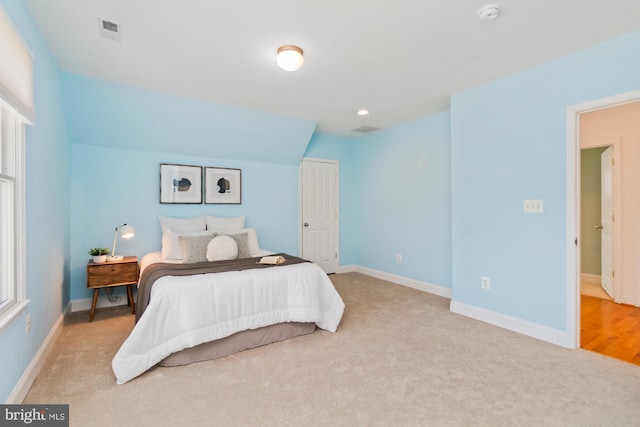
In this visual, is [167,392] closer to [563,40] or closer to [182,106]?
[182,106]

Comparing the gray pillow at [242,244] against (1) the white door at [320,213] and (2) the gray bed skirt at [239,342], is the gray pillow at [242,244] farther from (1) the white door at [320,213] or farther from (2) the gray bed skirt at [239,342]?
(1) the white door at [320,213]

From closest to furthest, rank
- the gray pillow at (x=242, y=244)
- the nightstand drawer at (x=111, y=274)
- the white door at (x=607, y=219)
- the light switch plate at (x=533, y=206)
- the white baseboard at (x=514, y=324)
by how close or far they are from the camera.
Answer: the white baseboard at (x=514, y=324)
the light switch plate at (x=533, y=206)
the nightstand drawer at (x=111, y=274)
the gray pillow at (x=242, y=244)
the white door at (x=607, y=219)

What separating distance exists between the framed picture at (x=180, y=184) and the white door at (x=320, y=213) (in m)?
1.73

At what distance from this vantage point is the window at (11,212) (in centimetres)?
185

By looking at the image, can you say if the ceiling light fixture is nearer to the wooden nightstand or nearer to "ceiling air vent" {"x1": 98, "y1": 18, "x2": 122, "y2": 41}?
"ceiling air vent" {"x1": 98, "y1": 18, "x2": 122, "y2": 41}

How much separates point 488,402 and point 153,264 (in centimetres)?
305

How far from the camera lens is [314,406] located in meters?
1.86

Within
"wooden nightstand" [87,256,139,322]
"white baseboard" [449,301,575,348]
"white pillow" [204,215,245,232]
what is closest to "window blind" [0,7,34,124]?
"wooden nightstand" [87,256,139,322]

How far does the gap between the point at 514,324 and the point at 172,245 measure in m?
3.77

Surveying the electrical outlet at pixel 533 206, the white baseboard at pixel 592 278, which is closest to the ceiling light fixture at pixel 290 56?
the electrical outlet at pixel 533 206

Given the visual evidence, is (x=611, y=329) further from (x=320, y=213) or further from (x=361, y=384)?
(x=320, y=213)

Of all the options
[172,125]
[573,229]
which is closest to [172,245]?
[172,125]

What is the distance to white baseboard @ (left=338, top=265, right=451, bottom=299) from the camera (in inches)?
166

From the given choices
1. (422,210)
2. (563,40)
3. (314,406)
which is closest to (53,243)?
(314,406)
